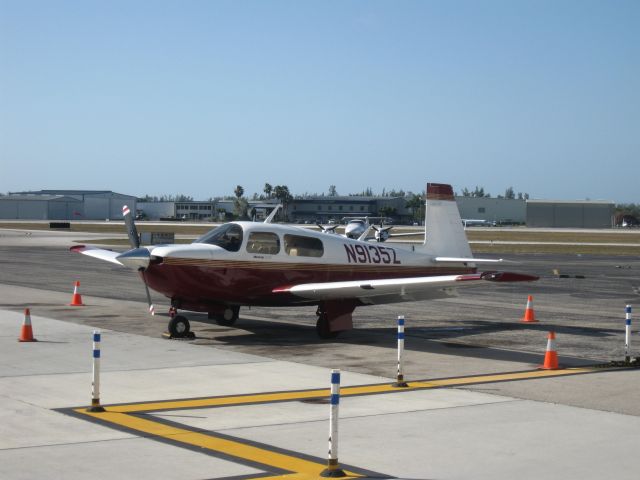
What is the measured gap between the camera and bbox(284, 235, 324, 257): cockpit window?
18250 millimetres

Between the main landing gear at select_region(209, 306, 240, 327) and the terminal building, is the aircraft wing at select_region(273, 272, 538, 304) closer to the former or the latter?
the main landing gear at select_region(209, 306, 240, 327)

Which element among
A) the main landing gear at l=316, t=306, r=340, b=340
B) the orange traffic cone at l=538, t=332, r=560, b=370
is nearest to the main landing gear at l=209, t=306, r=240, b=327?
the main landing gear at l=316, t=306, r=340, b=340

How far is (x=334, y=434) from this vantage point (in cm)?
765

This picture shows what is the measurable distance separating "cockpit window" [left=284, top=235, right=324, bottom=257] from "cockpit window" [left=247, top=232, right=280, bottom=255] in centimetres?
25

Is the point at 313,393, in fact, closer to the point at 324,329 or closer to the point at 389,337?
the point at 324,329

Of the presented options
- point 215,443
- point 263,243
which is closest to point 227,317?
point 263,243

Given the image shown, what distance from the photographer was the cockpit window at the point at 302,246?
18.2 metres

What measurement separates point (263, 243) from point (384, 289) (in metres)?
2.71

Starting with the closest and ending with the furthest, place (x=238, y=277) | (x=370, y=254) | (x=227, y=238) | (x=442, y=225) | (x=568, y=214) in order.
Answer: (x=238, y=277)
(x=227, y=238)
(x=370, y=254)
(x=442, y=225)
(x=568, y=214)

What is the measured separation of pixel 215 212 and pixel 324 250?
17377 cm

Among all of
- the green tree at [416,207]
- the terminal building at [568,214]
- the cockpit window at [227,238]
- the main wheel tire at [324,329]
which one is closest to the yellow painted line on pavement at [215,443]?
the cockpit window at [227,238]

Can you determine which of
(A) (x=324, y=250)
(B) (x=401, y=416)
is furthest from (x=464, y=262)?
(B) (x=401, y=416)

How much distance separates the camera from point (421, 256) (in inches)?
782

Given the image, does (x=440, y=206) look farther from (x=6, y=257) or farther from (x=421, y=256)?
(x=6, y=257)
